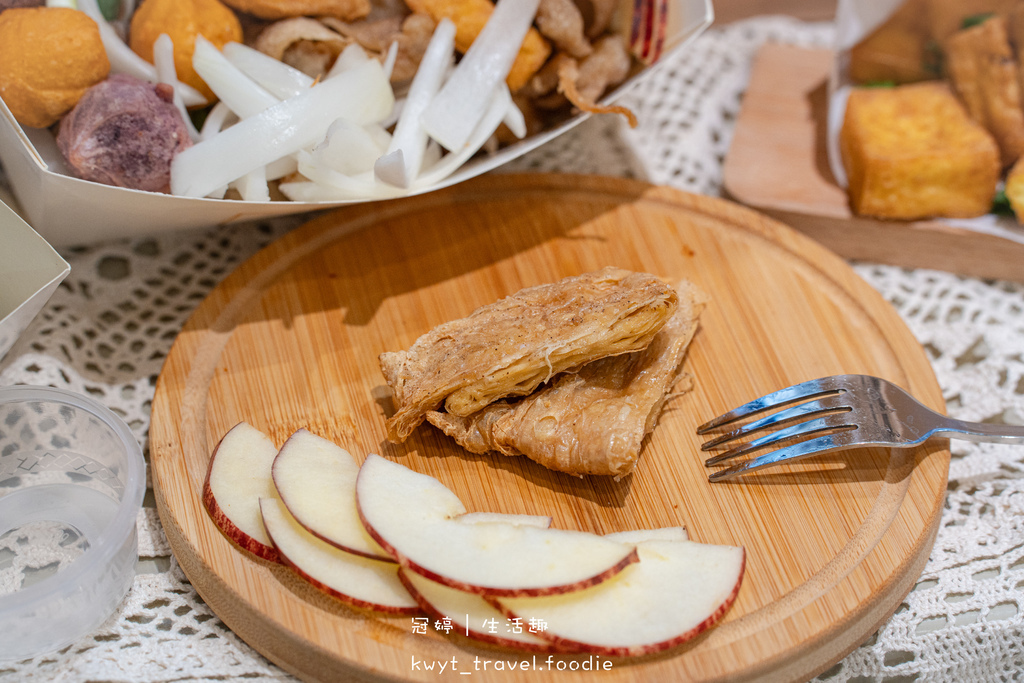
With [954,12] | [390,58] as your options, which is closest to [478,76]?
[390,58]

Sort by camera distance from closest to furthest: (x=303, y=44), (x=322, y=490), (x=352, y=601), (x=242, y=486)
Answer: (x=352, y=601), (x=322, y=490), (x=242, y=486), (x=303, y=44)

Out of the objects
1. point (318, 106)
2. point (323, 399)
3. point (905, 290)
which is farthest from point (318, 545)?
point (905, 290)

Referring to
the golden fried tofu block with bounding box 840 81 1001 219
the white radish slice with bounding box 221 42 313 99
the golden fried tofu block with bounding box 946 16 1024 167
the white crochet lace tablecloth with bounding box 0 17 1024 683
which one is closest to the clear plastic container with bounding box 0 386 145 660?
the white crochet lace tablecloth with bounding box 0 17 1024 683

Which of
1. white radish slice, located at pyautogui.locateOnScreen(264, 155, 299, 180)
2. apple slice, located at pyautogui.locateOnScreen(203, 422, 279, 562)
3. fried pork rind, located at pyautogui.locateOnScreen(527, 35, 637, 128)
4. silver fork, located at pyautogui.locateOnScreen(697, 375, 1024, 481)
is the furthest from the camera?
fried pork rind, located at pyautogui.locateOnScreen(527, 35, 637, 128)

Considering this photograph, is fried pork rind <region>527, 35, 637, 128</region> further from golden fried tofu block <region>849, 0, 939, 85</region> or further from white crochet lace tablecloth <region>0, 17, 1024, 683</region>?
golden fried tofu block <region>849, 0, 939, 85</region>

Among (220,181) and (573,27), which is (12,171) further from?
(573,27)

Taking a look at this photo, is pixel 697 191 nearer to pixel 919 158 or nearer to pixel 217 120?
pixel 919 158

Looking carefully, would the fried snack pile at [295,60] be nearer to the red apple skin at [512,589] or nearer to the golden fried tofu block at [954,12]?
the red apple skin at [512,589]
